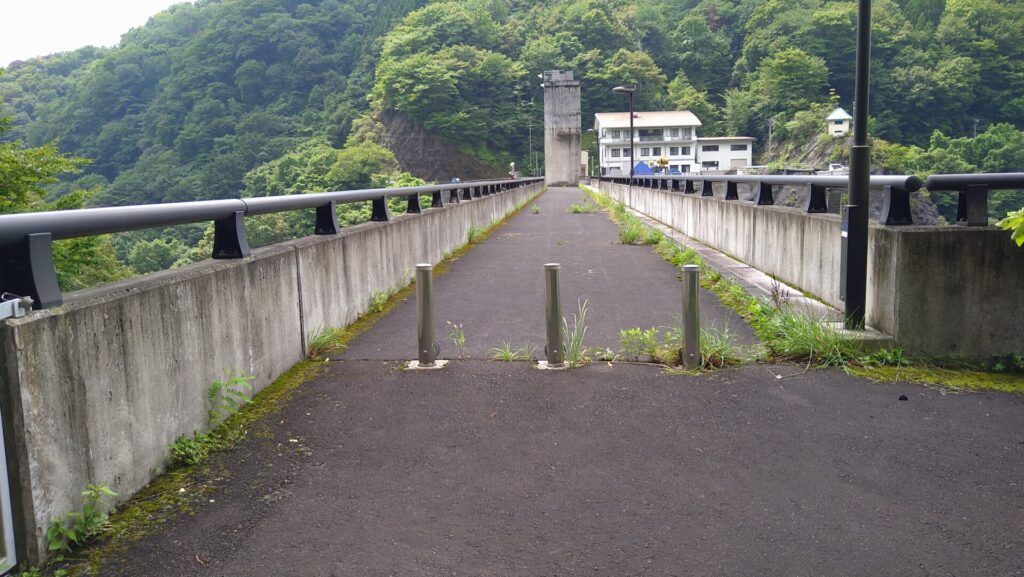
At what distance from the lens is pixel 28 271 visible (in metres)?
3.77

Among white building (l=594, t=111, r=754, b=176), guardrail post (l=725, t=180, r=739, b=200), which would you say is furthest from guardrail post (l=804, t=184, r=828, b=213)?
white building (l=594, t=111, r=754, b=176)

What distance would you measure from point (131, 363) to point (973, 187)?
6327 millimetres

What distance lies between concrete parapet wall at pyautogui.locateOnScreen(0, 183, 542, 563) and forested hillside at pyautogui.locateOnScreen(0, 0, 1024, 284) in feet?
275

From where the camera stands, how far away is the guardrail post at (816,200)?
9.85m

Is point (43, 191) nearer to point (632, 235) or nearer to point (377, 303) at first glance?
point (632, 235)

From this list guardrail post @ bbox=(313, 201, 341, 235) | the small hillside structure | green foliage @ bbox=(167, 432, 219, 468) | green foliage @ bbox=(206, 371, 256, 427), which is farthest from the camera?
the small hillside structure

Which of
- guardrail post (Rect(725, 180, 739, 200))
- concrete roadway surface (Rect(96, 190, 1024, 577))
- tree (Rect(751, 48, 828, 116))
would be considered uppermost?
tree (Rect(751, 48, 828, 116))

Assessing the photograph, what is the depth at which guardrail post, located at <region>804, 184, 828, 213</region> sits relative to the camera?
985 centimetres

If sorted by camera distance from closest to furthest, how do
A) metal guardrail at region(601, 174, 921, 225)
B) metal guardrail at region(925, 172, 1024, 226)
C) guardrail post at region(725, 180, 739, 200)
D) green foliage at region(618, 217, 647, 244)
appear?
1. metal guardrail at region(925, 172, 1024, 226)
2. metal guardrail at region(601, 174, 921, 225)
3. guardrail post at region(725, 180, 739, 200)
4. green foliage at region(618, 217, 647, 244)

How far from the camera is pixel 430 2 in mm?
185875

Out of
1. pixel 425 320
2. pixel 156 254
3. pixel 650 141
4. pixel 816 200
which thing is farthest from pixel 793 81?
pixel 425 320

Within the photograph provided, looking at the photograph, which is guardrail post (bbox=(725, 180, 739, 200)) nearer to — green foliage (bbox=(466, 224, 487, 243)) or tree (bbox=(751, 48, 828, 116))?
green foliage (bbox=(466, 224, 487, 243))

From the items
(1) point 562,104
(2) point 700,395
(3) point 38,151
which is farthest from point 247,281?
(1) point 562,104

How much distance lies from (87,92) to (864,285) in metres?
147
